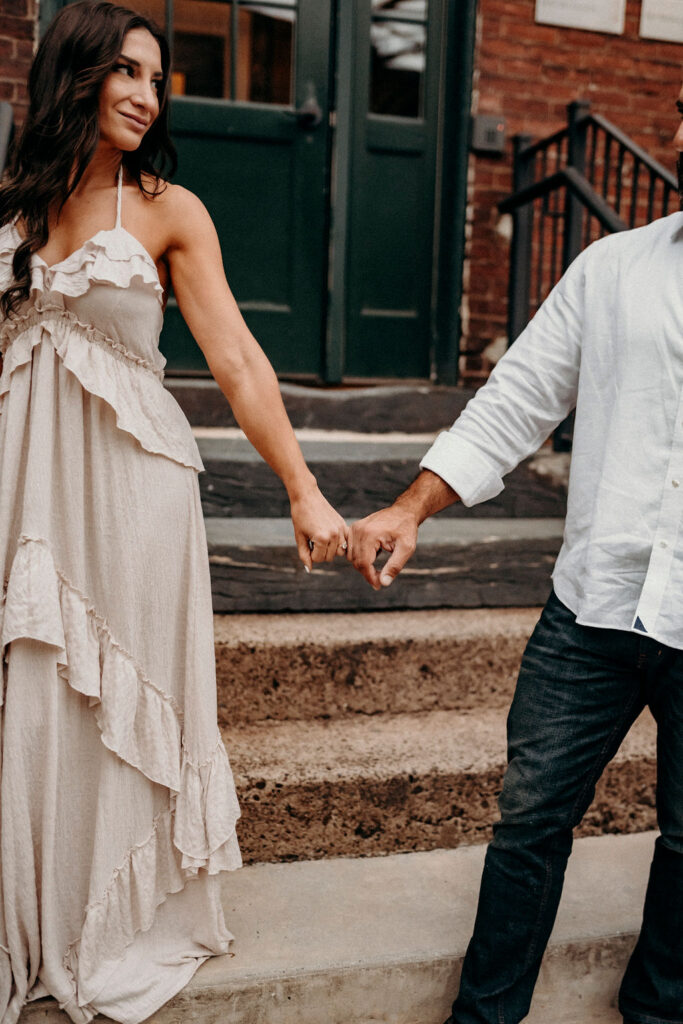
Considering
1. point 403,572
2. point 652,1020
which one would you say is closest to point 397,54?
point 403,572

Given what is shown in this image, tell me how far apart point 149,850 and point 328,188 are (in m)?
3.28

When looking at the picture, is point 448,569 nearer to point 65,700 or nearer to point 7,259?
point 65,700

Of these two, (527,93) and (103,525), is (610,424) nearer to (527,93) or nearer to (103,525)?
(103,525)

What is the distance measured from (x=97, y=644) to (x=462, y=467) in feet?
2.50

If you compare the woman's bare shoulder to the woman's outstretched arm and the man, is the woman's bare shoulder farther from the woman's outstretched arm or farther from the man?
the man

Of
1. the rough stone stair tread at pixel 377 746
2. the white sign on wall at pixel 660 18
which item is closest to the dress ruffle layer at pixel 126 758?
the rough stone stair tread at pixel 377 746

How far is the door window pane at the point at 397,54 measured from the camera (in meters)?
4.29

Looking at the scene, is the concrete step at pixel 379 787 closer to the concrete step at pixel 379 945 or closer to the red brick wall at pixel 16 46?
the concrete step at pixel 379 945

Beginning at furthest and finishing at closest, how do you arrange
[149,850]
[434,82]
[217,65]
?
[434,82], [217,65], [149,850]

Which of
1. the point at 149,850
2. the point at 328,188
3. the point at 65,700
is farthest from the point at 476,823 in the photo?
the point at 328,188

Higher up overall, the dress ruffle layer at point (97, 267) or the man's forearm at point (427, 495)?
the dress ruffle layer at point (97, 267)

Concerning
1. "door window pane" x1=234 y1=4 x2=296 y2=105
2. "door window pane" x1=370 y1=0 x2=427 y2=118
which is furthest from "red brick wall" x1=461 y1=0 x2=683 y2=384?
"door window pane" x1=234 y1=4 x2=296 y2=105

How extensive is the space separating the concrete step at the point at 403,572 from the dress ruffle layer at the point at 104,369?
118cm

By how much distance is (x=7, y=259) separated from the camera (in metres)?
1.69
